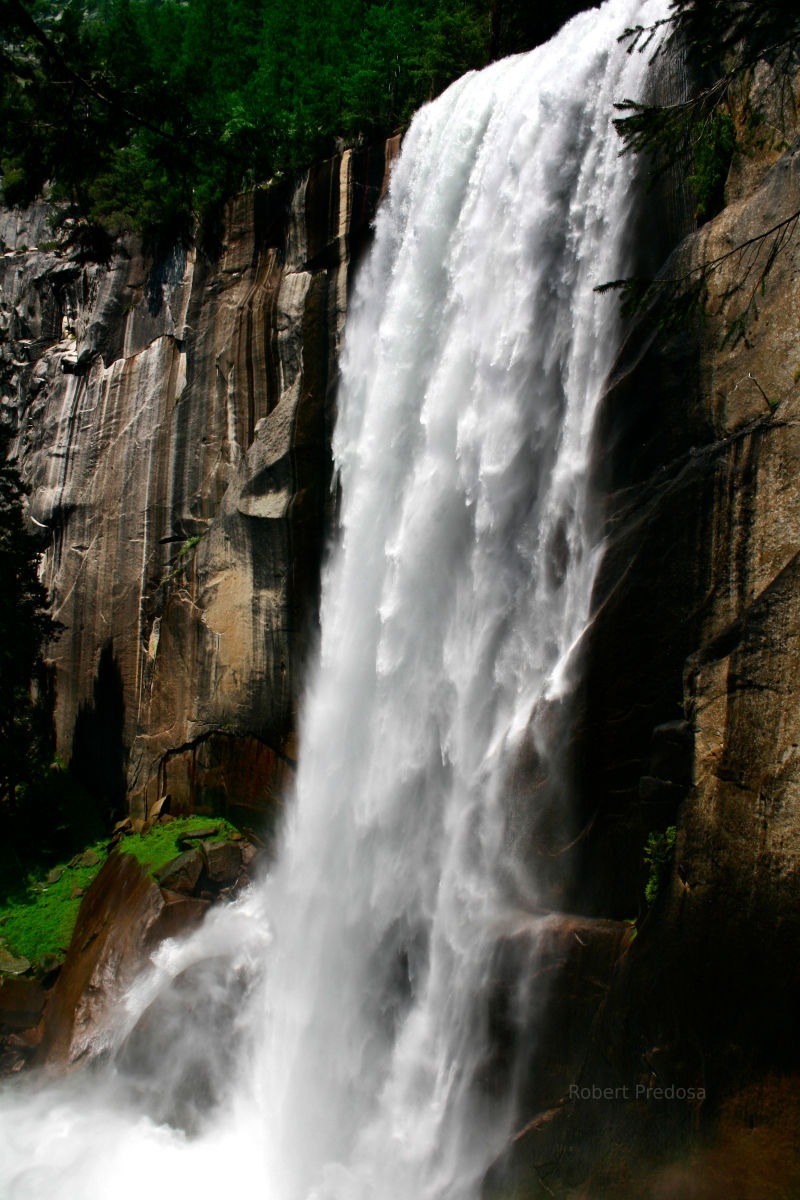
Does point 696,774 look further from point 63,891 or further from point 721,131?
point 63,891

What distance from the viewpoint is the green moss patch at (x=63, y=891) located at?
12367 mm

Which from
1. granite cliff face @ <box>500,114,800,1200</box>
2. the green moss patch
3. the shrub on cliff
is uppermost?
the shrub on cliff

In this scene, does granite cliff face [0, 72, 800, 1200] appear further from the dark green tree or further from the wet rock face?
the dark green tree

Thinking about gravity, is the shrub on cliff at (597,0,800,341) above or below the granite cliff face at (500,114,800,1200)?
above

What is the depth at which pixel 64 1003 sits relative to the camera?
11.0 m

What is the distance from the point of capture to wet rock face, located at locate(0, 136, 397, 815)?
42.5ft

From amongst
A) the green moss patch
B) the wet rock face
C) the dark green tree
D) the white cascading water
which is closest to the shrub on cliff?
the white cascading water

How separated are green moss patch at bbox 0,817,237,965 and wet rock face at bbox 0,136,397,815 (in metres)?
0.65

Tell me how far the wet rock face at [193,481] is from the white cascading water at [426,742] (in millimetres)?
1576

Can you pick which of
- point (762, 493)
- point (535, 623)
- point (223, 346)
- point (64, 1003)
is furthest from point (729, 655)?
point (223, 346)

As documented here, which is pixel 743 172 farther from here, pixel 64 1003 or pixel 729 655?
pixel 64 1003

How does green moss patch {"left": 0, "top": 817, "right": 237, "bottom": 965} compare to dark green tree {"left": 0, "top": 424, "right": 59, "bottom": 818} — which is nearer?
green moss patch {"left": 0, "top": 817, "right": 237, "bottom": 965}

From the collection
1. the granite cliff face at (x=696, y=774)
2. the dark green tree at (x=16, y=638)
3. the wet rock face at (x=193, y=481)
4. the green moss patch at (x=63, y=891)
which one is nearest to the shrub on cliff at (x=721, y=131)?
the granite cliff face at (x=696, y=774)

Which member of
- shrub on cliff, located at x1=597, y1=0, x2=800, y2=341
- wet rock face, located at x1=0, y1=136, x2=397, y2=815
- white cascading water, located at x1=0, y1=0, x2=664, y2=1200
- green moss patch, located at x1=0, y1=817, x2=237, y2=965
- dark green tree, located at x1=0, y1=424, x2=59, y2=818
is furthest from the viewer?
dark green tree, located at x1=0, y1=424, x2=59, y2=818
